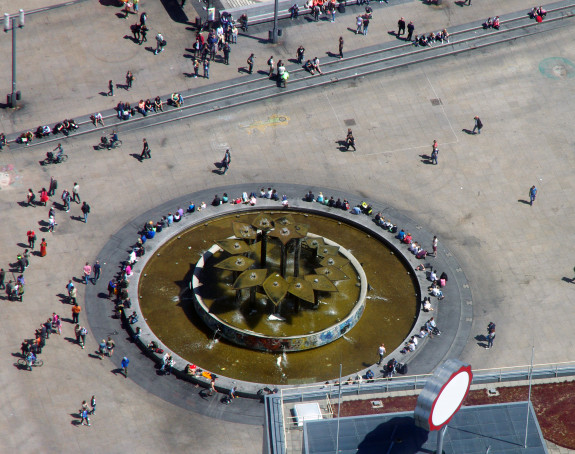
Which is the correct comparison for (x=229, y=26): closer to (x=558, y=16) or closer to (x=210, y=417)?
(x=558, y=16)

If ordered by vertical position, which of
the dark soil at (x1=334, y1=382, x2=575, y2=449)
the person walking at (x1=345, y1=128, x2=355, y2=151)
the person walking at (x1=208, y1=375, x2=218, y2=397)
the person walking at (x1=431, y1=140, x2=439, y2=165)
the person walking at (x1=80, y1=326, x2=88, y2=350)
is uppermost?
the person walking at (x1=345, y1=128, x2=355, y2=151)

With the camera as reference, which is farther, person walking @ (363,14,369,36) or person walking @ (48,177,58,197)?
person walking @ (363,14,369,36)

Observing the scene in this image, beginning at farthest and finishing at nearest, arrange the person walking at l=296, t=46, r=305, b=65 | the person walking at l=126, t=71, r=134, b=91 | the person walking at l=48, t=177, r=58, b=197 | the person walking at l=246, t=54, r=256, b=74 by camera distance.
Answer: the person walking at l=296, t=46, r=305, b=65 < the person walking at l=246, t=54, r=256, b=74 < the person walking at l=126, t=71, r=134, b=91 < the person walking at l=48, t=177, r=58, b=197

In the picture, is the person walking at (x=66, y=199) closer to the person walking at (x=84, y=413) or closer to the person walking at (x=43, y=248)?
the person walking at (x=43, y=248)

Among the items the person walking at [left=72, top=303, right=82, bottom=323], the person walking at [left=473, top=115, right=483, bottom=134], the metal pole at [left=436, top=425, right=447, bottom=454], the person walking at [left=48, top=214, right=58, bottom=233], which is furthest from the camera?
the person walking at [left=473, top=115, right=483, bottom=134]

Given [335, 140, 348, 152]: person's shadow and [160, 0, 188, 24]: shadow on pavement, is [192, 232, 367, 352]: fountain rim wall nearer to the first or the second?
[335, 140, 348, 152]: person's shadow

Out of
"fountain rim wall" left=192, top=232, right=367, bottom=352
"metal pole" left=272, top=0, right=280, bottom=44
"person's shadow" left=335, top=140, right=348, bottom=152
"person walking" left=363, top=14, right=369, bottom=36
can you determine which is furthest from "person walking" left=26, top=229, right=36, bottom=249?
"person walking" left=363, top=14, right=369, bottom=36
